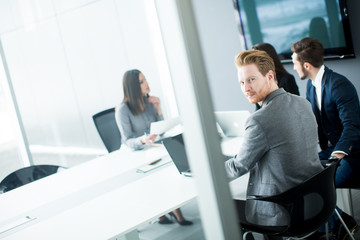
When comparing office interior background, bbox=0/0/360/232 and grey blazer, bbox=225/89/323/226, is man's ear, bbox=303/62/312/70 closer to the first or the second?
grey blazer, bbox=225/89/323/226

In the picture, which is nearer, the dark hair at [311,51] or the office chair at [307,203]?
the office chair at [307,203]

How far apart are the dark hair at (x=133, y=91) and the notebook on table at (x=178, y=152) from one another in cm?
128

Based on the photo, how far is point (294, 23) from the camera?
4094 millimetres

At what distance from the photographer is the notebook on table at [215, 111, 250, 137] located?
10.2 feet

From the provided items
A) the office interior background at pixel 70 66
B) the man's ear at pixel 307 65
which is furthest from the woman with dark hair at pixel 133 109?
the man's ear at pixel 307 65

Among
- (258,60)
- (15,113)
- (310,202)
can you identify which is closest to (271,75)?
(258,60)

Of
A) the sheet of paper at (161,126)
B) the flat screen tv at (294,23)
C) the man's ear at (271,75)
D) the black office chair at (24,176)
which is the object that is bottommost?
the black office chair at (24,176)

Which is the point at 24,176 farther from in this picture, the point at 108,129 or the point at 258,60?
the point at 258,60

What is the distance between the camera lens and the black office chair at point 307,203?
2039mm

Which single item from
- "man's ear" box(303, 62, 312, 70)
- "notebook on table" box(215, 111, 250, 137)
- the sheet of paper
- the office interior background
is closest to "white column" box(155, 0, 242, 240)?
"notebook on table" box(215, 111, 250, 137)

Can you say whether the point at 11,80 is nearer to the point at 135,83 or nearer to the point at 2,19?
the point at 2,19

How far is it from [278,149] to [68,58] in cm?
358

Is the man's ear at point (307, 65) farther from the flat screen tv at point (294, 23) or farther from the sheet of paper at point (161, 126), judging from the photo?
the sheet of paper at point (161, 126)

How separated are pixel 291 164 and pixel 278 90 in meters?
0.38
